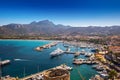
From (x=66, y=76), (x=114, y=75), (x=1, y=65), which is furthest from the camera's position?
(x=1, y=65)

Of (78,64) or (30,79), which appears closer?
(30,79)

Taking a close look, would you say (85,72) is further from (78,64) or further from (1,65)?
(1,65)

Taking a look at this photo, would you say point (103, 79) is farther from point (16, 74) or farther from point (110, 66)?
point (16, 74)

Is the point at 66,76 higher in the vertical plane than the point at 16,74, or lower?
higher

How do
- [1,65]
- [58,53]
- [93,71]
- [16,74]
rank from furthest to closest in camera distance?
[58,53]
[1,65]
[93,71]
[16,74]

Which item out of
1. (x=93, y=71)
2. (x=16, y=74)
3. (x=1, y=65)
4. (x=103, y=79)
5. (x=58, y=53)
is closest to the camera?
(x=103, y=79)

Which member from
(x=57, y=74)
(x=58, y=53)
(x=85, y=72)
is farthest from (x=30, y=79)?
(x=58, y=53)

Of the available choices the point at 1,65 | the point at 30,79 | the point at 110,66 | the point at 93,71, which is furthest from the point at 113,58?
the point at 1,65

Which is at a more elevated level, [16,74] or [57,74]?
[57,74]

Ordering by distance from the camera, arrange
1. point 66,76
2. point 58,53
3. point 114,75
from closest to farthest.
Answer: point 66,76, point 114,75, point 58,53
